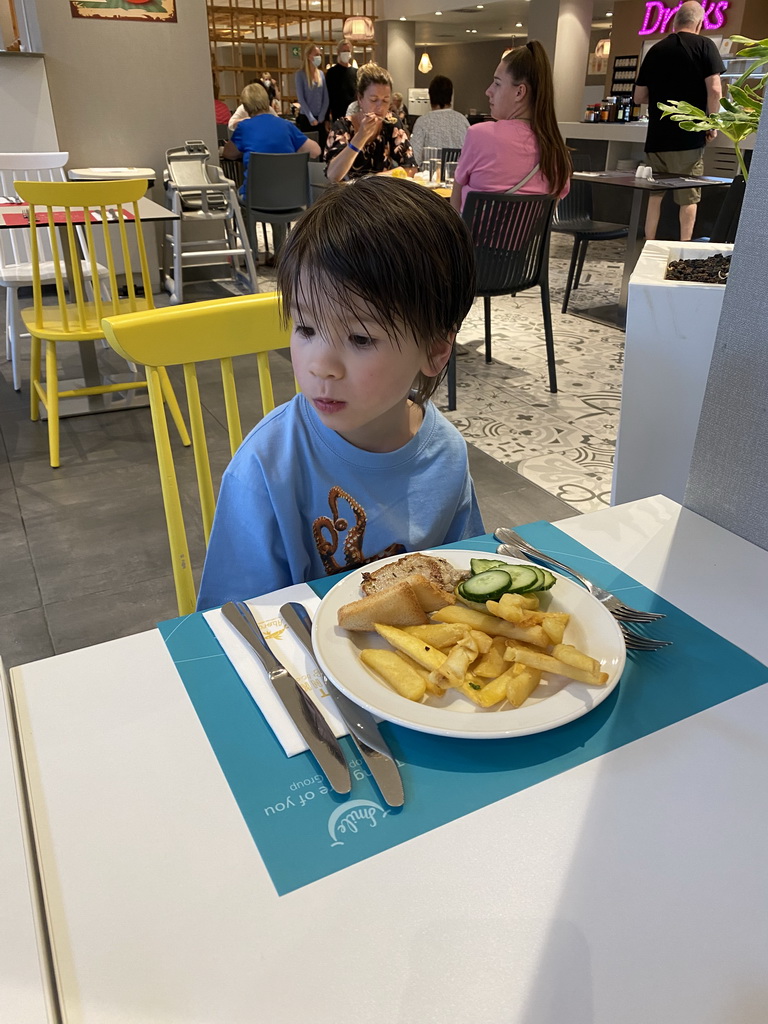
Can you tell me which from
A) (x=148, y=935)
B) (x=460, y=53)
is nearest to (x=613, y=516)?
(x=148, y=935)

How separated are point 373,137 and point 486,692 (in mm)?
4974

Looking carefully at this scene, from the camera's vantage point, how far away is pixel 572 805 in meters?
0.56

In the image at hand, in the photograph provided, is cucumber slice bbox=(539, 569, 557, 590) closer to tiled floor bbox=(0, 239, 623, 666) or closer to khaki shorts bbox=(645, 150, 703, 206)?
tiled floor bbox=(0, 239, 623, 666)

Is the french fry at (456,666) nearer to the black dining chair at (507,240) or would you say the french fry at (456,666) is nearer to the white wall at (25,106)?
the black dining chair at (507,240)

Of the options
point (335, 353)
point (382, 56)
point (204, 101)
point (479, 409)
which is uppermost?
point (382, 56)

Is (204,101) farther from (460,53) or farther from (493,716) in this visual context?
(460,53)

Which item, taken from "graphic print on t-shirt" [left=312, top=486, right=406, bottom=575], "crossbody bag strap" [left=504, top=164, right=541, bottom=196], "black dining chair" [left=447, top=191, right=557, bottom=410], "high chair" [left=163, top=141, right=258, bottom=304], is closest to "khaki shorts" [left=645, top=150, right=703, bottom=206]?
"crossbody bag strap" [left=504, top=164, right=541, bottom=196]

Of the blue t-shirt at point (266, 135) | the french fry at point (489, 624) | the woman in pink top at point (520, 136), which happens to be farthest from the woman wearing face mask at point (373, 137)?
the french fry at point (489, 624)

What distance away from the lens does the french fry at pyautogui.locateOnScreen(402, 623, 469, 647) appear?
67 cm

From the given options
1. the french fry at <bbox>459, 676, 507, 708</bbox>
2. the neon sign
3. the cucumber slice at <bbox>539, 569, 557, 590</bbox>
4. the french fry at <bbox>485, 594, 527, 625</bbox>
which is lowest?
the french fry at <bbox>459, 676, 507, 708</bbox>

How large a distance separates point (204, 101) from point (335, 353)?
5.40 m

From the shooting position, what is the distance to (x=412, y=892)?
1.62 ft

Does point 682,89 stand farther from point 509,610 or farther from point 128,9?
point 509,610

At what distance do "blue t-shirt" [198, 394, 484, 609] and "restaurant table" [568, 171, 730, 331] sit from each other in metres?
3.44
